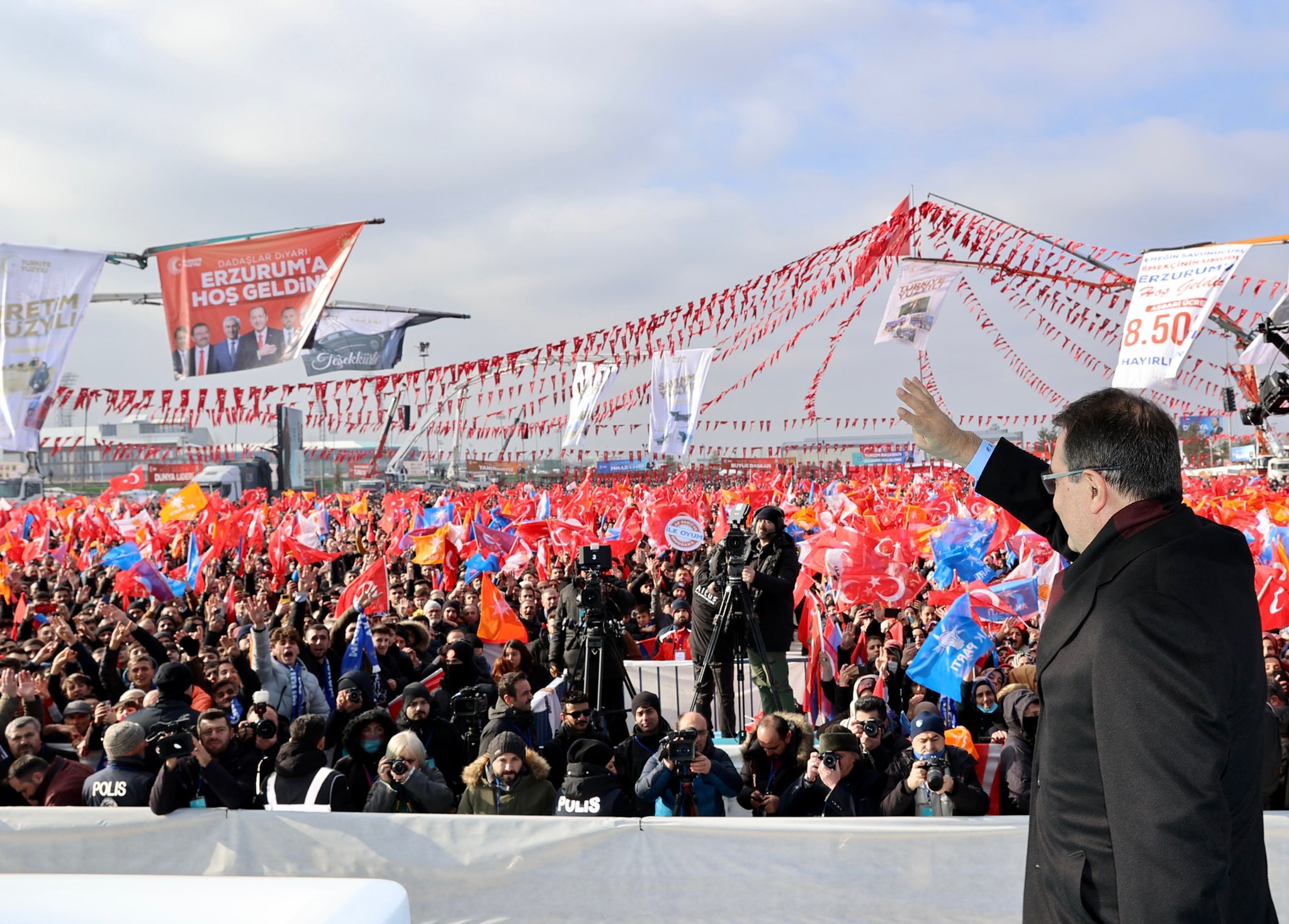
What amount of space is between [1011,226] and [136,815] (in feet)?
53.4

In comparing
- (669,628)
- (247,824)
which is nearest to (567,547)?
(669,628)

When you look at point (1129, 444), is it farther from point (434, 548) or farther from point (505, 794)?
point (434, 548)

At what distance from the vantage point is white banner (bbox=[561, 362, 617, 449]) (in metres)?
23.4

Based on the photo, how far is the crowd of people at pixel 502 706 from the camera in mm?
5777

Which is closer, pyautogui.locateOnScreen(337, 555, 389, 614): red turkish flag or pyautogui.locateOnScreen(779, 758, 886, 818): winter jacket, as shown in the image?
pyautogui.locateOnScreen(779, 758, 886, 818): winter jacket

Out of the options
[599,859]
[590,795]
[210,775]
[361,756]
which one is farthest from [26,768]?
[599,859]

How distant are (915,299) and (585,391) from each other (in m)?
7.97

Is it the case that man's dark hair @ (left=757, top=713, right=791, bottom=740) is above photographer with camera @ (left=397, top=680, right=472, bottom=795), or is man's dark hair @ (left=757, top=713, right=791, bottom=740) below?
above

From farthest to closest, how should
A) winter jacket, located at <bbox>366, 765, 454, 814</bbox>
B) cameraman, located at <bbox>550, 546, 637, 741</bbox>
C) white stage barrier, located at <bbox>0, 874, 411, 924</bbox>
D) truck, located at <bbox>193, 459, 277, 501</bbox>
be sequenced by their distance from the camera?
truck, located at <bbox>193, 459, 277, 501</bbox> → cameraman, located at <bbox>550, 546, 637, 741</bbox> → winter jacket, located at <bbox>366, 765, 454, 814</bbox> → white stage barrier, located at <bbox>0, 874, 411, 924</bbox>

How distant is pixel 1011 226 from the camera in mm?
18141

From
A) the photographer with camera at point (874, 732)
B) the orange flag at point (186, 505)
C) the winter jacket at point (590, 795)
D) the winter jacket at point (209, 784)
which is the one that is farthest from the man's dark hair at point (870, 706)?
the orange flag at point (186, 505)

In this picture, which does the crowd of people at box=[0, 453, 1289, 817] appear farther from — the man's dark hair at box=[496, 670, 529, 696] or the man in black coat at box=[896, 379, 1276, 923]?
the man in black coat at box=[896, 379, 1276, 923]

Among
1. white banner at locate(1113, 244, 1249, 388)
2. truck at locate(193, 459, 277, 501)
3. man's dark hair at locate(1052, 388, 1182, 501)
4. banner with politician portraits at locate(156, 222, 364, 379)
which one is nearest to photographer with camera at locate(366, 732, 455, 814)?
banner with politician portraits at locate(156, 222, 364, 379)

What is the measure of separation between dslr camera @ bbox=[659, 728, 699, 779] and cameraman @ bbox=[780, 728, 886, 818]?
0.54 metres
